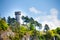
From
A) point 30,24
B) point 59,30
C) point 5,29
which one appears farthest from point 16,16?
point 5,29

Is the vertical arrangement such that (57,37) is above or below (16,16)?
below

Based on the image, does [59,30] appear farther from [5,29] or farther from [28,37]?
[5,29]

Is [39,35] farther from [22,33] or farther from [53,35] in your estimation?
[22,33]

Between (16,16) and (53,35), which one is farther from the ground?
(16,16)

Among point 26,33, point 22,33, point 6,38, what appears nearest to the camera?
point 6,38

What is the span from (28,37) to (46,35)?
93 centimetres

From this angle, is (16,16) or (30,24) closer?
(16,16)

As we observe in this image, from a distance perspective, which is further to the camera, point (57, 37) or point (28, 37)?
point (57, 37)

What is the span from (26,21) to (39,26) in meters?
0.59

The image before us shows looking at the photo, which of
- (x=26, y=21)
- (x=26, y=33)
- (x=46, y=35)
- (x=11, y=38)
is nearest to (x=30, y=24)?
(x=26, y=21)

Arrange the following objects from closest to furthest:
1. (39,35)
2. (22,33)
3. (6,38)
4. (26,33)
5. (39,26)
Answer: (6,38)
(22,33)
(26,33)
(39,35)
(39,26)

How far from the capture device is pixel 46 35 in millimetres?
9383

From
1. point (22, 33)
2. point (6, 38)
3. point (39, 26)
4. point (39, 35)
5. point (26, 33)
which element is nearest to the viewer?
point (6, 38)

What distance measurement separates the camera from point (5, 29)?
22.4 feet
